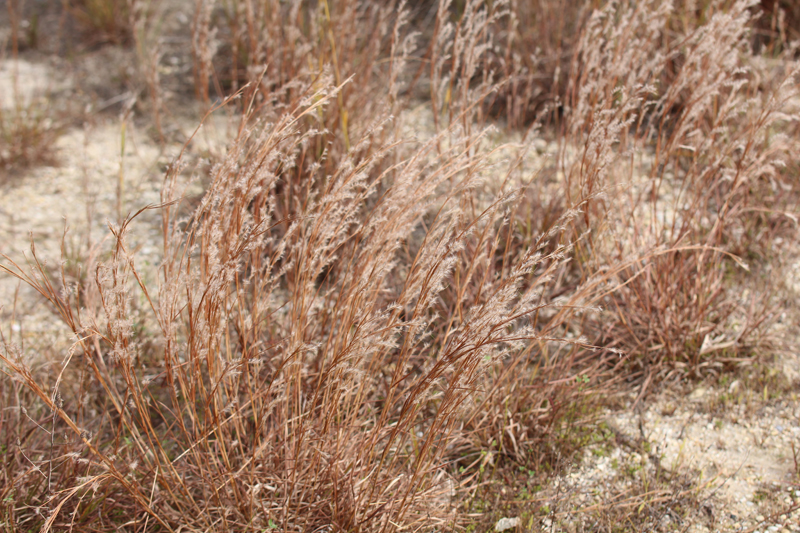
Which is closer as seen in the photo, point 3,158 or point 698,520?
point 698,520

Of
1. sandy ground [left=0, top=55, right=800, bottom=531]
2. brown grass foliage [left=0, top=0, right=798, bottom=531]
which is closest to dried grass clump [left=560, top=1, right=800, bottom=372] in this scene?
brown grass foliage [left=0, top=0, right=798, bottom=531]

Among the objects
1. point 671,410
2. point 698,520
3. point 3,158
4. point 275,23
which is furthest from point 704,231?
point 3,158

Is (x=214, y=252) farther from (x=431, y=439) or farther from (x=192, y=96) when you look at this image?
(x=192, y=96)

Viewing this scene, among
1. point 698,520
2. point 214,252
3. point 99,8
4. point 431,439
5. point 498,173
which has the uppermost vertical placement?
point 99,8

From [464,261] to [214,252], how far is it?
1.30 m

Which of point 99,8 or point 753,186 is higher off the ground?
point 99,8

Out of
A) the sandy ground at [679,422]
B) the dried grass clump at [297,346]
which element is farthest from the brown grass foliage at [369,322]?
the sandy ground at [679,422]

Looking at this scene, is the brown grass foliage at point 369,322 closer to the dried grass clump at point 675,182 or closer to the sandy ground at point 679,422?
the dried grass clump at point 675,182

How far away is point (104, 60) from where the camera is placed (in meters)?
4.38

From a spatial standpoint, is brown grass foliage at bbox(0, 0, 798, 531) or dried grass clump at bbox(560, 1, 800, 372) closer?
brown grass foliage at bbox(0, 0, 798, 531)

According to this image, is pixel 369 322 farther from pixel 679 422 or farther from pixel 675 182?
pixel 675 182

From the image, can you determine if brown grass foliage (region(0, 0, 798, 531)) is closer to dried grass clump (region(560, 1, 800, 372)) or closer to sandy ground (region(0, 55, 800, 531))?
dried grass clump (region(560, 1, 800, 372))

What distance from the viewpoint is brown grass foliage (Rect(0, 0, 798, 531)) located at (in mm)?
1305

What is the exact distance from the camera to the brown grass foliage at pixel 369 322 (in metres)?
1.30
